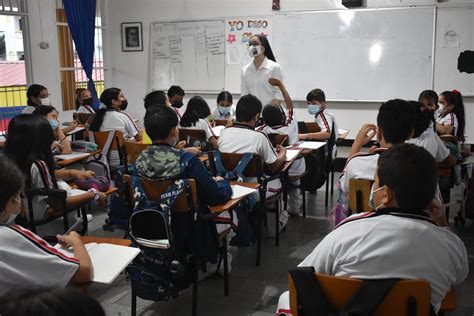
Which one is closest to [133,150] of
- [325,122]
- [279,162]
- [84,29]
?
[279,162]

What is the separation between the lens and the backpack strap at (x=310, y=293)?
131cm

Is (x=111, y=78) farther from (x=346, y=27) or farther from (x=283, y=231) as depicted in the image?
(x=283, y=231)

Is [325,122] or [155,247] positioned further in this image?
[325,122]

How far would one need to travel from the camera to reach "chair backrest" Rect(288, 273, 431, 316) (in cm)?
125

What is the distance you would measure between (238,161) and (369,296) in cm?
190

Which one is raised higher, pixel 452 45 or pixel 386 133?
pixel 452 45

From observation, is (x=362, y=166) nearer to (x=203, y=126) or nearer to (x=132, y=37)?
(x=203, y=126)

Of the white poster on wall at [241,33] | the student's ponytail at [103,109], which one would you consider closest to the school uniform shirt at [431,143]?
the student's ponytail at [103,109]

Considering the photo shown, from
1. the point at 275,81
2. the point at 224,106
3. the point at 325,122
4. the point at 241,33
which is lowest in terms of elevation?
the point at 325,122

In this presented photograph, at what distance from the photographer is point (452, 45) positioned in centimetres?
658

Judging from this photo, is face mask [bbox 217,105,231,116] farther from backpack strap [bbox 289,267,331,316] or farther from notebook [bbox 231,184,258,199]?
backpack strap [bbox 289,267,331,316]

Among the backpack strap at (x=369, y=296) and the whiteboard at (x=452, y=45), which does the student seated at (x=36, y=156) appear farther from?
the whiteboard at (x=452, y=45)

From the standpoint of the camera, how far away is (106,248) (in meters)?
1.79

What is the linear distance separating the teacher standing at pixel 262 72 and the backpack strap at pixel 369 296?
12.3ft
